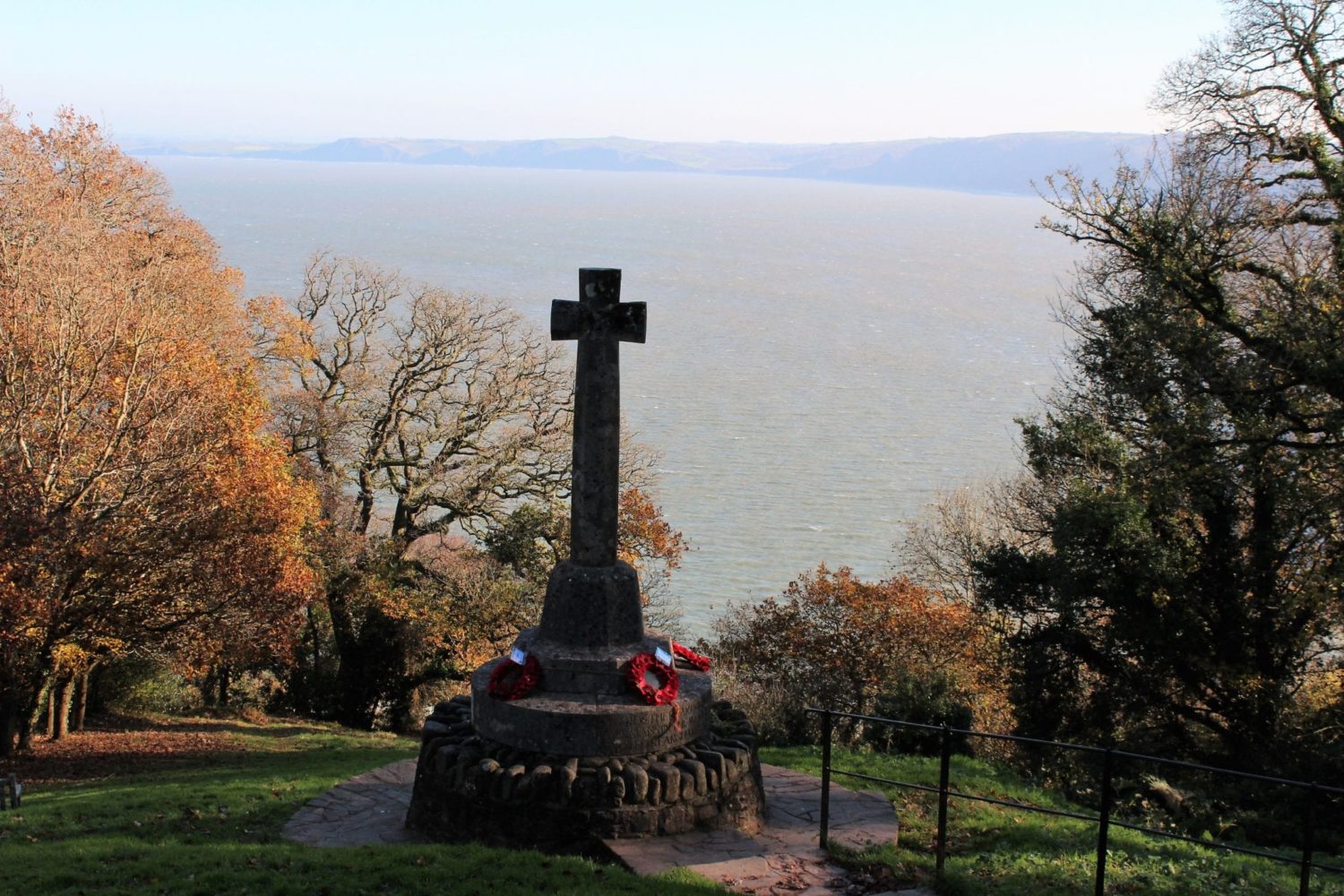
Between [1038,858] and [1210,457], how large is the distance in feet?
32.7

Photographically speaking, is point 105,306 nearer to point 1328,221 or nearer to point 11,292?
point 11,292

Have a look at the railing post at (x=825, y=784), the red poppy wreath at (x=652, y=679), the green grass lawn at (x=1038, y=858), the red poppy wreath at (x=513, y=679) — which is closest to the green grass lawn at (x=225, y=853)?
the red poppy wreath at (x=513, y=679)

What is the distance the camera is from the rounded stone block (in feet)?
34.5

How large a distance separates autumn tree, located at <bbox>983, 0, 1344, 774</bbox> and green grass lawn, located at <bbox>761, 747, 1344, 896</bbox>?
7583mm

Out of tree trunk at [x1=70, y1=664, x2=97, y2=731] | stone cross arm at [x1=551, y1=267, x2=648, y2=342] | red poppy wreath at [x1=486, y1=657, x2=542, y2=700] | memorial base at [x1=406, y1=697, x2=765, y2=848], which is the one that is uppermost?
stone cross arm at [x1=551, y1=267, x2=648, y2=342]

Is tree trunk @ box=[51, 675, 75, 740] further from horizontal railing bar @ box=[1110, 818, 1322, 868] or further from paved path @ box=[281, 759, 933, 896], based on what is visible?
horizontal railing bar @ box=[1110, 818, 1322, 868]

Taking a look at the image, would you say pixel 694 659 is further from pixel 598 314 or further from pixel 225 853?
pixel 225 853

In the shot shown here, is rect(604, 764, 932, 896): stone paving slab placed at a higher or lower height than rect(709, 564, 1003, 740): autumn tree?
higher

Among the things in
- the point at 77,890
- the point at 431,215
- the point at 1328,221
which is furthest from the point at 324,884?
the point at 431,215

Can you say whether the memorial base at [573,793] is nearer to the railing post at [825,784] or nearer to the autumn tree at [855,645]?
the railing post at [825,784]

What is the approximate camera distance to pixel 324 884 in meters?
8.68

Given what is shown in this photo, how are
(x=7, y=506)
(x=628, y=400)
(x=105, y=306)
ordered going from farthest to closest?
(x=628, y=400) → (x=105, y=306) → (x=7, y=506)

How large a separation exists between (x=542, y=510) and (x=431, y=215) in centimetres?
16902

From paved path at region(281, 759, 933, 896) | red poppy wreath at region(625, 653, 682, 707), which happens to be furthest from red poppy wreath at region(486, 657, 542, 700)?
paved path at region(281, 759, 933, 896)
